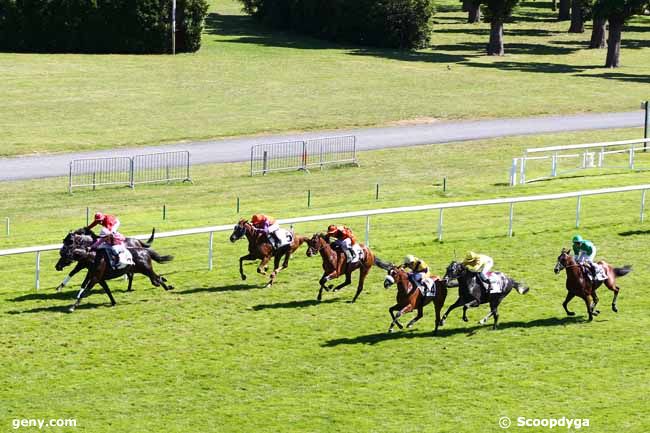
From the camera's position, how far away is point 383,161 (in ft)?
137

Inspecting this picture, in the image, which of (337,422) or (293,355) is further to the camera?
(293,355)

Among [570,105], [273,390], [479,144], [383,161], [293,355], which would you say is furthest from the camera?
[570,105]

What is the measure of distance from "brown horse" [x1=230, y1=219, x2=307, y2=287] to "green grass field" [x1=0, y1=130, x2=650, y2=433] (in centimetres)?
39

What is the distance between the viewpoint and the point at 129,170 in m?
38.3

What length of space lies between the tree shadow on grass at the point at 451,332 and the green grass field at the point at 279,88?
25.9 meters

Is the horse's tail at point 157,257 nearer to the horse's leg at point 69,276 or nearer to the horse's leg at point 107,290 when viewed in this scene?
the horse's leg at point 107,290

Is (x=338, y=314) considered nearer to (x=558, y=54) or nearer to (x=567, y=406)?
(x=567, y=406)

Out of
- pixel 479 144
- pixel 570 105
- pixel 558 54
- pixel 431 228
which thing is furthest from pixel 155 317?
pixel 558 54

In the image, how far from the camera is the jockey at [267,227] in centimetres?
2314

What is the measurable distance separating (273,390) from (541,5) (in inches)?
3551

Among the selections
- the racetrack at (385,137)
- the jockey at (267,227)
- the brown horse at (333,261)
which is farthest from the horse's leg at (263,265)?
the racetrack at (385,137)

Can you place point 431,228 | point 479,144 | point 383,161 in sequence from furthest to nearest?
point 479,144
point 383,161
point 431,228

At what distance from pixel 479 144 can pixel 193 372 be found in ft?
92.4

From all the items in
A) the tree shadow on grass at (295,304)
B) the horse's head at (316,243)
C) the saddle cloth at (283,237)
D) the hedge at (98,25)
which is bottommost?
the tree shadow on grass at (295,304)
